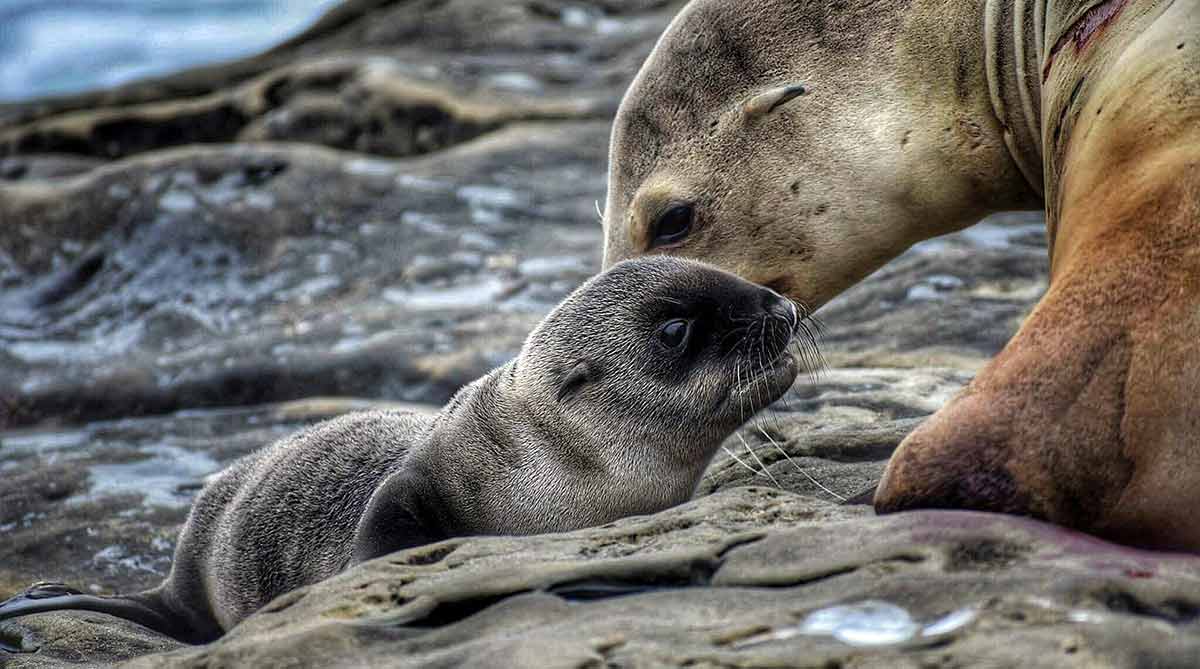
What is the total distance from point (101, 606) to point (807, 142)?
2588mm

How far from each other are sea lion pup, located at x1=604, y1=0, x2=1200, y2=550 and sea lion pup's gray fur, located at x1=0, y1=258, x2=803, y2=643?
1.50ft

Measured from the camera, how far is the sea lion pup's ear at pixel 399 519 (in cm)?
411

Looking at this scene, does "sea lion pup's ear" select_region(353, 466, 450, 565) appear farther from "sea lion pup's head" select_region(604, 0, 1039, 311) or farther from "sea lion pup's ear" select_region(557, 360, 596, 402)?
"sea lion pup's head" select_region(604, 0, 1039, 311)

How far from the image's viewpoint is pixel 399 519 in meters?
4.19

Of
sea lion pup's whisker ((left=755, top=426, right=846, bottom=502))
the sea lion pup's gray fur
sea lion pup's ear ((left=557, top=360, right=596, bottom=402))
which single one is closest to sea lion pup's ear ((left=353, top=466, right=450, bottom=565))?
the sea lion pup's gray fur

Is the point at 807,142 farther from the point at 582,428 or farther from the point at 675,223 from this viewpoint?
the point at 582,428

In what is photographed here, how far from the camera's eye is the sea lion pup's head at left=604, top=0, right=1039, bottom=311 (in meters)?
4.63

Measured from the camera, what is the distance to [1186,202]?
10.4ft

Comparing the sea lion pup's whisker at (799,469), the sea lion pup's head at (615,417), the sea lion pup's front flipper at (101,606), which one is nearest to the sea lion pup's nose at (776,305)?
the sea lion pup's head at (615,417)

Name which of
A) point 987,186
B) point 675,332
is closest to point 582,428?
point 675,332

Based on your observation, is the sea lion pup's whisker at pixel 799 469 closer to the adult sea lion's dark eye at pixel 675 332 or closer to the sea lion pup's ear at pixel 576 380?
Answer: the adult sea lion's dark eye at pixel 675 332

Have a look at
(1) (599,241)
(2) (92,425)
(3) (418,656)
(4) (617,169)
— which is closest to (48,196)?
(2) (92,425)

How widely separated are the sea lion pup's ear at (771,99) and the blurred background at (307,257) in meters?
1.03

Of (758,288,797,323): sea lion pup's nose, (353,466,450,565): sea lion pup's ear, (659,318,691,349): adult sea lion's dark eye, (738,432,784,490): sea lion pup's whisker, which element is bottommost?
(353,466,450,565): sea lion pup's ear
